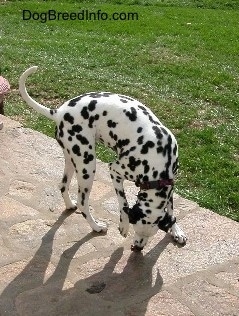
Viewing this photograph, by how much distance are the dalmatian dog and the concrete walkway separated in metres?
0.30

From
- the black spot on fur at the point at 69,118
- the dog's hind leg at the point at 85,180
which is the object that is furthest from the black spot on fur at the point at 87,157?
the black spot on fur at the point at 69,118

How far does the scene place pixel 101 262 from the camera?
4.91 meters

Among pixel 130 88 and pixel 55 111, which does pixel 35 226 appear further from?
pixel 130 88

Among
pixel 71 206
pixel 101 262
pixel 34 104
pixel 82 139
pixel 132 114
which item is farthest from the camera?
pixel 71 206

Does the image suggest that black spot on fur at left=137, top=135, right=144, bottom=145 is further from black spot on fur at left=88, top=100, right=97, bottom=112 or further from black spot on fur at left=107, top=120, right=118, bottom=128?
black spot on fur at left=88, top=100, right=97, bottom=112

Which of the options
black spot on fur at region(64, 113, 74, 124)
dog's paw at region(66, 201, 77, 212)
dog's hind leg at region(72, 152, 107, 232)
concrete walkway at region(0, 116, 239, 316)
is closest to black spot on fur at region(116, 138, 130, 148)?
dog's hind leg at region(72, 152, 107, 232)

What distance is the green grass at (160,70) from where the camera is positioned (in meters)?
6.80

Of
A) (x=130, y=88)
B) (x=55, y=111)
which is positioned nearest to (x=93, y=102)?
(x=55, y=111)

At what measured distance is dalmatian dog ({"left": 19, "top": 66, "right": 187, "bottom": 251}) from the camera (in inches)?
180

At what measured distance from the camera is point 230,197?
19.9 ft

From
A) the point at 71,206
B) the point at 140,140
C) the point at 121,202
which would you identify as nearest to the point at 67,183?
the point at 71,206

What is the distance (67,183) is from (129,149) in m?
0.92

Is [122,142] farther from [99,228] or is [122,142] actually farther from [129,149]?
[99,228]

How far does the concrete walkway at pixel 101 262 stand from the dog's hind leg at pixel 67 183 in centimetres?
8
